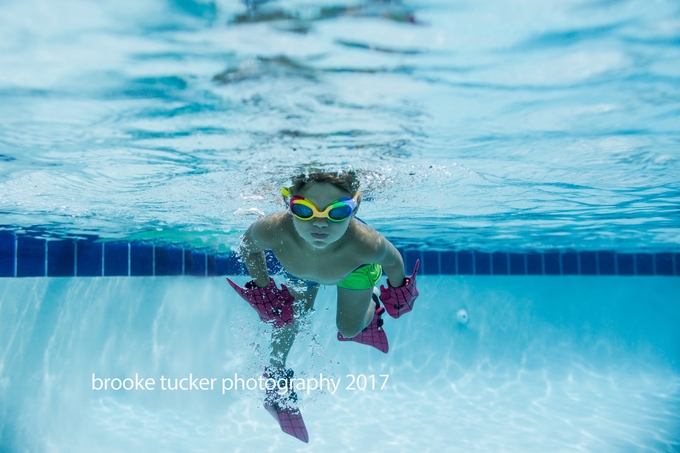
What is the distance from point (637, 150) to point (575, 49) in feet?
11.6

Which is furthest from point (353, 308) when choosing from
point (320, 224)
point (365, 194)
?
point (365, 194)

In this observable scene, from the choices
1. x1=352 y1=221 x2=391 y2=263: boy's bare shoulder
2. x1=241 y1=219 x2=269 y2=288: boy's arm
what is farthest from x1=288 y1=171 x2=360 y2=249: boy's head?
x1=241 y1=219 x2=269 y2=288: boy's arm

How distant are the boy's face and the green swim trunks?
1.19m

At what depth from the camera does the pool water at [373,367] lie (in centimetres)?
1170

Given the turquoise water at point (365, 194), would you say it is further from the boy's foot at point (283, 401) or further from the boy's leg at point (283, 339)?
the boy's leg at point (283, 339)

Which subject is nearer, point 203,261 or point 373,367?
point 373,367

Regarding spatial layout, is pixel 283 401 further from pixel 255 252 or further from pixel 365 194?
pixel 365 194

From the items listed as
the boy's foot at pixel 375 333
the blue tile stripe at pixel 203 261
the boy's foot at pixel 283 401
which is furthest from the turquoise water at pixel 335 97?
the blue tile stripe at pixel 203 261

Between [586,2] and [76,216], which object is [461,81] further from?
[76,216]

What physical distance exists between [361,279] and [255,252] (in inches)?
58.9

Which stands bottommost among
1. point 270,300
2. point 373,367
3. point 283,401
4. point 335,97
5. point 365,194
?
point 373,367

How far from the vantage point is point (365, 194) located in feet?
29.5

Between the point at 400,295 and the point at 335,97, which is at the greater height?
the point at 335,97

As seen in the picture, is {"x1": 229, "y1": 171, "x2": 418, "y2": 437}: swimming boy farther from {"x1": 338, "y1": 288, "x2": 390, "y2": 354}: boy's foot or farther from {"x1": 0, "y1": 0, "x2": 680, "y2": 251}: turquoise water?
{"x1": 0, "y1": 0, "x2": 680, "y2": 251}: turquoise water
